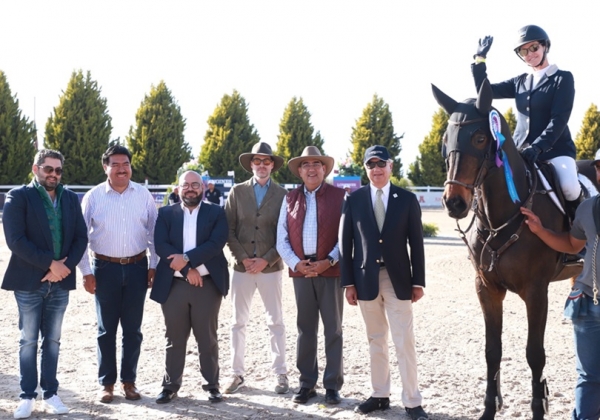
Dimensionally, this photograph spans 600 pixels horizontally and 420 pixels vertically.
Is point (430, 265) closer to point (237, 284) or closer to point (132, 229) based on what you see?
point (237, 284)

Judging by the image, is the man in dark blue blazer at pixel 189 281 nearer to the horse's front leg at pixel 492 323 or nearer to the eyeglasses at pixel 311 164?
the eyeglasses at pixel 311 164

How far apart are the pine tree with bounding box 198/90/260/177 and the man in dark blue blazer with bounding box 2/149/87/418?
33.2 m

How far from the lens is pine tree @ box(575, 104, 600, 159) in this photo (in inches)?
1497

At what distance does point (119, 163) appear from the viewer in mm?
5391

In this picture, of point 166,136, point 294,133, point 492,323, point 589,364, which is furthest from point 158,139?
A: point 589,364

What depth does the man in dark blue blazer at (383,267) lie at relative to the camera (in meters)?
4.83

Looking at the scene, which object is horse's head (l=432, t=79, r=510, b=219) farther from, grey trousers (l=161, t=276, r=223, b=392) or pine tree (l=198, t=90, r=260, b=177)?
pine tree (l=198, t=90, r=260, b=177)

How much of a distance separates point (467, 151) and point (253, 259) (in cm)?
224

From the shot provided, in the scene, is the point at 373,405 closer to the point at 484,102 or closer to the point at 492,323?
the point at 492,323

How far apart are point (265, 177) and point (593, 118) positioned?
123 feet

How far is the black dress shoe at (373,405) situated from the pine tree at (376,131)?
36.2 meters

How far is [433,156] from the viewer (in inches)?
1571

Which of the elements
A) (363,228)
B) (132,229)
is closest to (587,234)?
(363,228)

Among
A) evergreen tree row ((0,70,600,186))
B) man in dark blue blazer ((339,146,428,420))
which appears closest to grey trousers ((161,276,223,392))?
man in dark blue blazer ((339,146,428,420))
